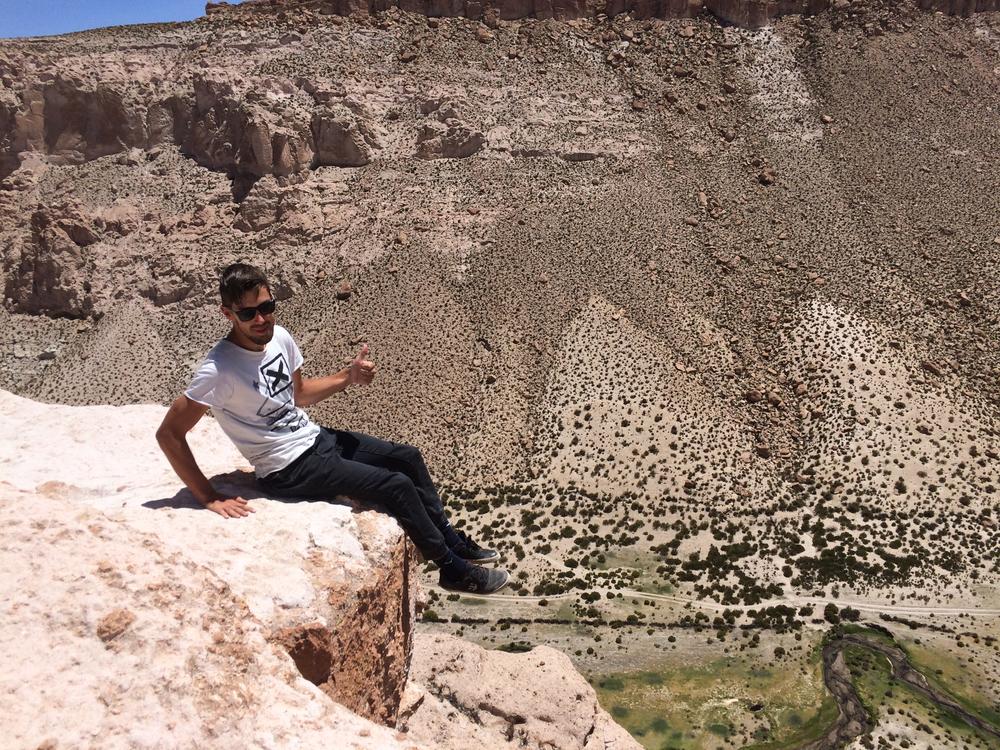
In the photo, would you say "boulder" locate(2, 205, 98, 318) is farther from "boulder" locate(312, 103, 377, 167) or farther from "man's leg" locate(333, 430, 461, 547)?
"man's leg" locate(333, 430, 461, 547)

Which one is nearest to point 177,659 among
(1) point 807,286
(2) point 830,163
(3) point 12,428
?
(3) point 12,428

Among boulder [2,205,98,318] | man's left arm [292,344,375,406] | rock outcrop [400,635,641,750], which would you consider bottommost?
rock outcrop [400,635,641,750]

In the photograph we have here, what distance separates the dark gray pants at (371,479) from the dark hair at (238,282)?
5.28 ft

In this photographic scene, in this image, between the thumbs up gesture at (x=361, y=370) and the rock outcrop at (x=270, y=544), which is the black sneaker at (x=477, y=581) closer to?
the rock outcrop at (x=270, y=544)

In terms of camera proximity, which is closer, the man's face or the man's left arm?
the man's face

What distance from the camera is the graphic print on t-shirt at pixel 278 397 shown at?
23.1 ft

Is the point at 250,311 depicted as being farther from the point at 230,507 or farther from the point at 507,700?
the point at 507,700

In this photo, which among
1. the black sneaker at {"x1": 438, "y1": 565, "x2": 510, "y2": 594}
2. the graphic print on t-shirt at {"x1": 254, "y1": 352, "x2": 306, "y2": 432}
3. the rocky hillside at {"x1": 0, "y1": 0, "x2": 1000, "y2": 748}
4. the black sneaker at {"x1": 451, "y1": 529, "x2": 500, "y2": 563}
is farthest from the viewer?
the rocky hillside at {"x1": 0, "y1": 0, "x2": 1000, "y2": 748}

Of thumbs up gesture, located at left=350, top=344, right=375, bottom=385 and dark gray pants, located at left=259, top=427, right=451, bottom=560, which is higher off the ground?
thumbs up gesture, located at left=350, top=344, right=375, bottom=385

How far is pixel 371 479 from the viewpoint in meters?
7.18

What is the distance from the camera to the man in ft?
21.7

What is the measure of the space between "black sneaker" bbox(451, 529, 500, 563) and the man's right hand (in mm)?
2614

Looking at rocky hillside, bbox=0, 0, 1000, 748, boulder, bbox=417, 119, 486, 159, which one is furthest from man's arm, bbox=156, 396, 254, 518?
boulder, bbox=417, 119, 486, 159

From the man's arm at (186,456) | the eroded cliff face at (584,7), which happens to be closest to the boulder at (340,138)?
the eroded cliff face at (584,7)
